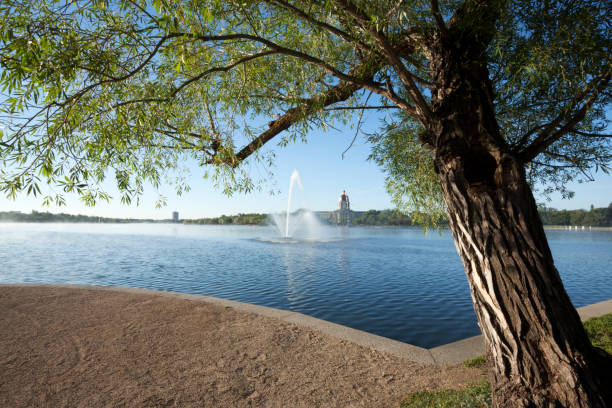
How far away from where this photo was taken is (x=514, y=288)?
304cm

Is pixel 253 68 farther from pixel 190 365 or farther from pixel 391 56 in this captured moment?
pixel 190 365

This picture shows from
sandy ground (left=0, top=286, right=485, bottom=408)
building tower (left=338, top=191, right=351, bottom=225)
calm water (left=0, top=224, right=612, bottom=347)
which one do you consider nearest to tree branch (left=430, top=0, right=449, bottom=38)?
sandy ground (left=0, top=286, right=485, bottom=408)

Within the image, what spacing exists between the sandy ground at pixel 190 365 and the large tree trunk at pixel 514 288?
148cm

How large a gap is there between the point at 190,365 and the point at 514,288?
440 cm

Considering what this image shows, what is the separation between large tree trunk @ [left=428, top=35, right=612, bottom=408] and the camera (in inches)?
117

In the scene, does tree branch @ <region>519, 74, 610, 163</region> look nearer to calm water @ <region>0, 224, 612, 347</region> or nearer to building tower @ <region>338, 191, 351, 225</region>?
calm water @ <region>0, 224, 612, 347</region>

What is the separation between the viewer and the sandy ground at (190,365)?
414 cm

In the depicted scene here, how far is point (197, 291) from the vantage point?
41.5ft

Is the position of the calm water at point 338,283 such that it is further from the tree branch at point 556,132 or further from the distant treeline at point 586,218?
the distant treeline at point 586,218

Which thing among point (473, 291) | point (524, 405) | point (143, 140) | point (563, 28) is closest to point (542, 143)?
point (563, 28)

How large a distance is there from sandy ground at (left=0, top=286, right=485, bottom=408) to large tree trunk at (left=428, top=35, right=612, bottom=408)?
1479 millimetres

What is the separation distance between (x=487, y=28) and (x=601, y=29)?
1197 millimetres

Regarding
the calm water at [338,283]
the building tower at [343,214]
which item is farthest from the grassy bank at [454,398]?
the building tower at [343,214]

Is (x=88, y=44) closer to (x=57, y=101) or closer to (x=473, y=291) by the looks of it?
(x=57, y=101)
